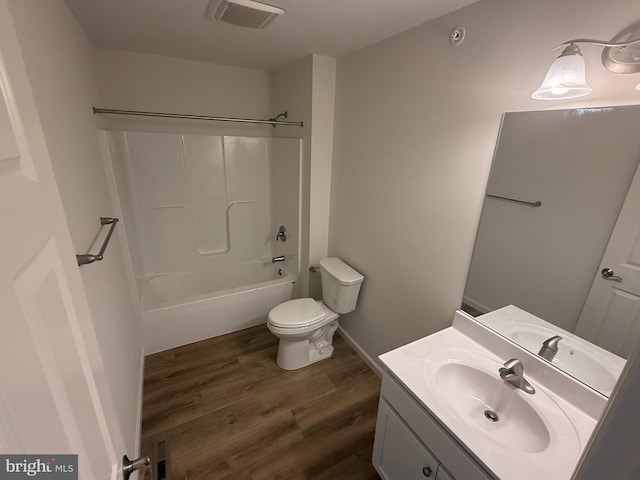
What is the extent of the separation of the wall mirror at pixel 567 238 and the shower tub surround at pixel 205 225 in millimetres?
1516

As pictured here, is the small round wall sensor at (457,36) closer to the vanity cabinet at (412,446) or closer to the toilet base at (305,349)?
the vanity cabinet at (412,446)

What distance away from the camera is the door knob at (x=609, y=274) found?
95cm

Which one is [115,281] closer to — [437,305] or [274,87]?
[437,305]

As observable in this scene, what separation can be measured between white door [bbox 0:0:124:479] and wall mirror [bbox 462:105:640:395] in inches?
52.9

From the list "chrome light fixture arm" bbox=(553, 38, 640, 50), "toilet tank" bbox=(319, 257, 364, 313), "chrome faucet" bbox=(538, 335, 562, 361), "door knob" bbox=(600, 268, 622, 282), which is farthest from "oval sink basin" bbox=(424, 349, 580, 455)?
"chrome light fixture arm" bbox=(553, 38, 640, 50)

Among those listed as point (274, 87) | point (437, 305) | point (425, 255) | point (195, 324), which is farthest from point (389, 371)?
point (274, 87)

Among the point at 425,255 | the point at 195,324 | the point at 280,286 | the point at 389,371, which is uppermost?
the point at 425,255

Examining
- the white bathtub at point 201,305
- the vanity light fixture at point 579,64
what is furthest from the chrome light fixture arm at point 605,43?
the white bathtub at point 201,305

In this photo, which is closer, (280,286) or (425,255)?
(425,255)

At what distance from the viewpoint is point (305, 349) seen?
2111 mm

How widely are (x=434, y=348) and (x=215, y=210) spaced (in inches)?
88.4

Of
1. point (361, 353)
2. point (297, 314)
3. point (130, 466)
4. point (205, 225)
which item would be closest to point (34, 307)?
point (130, 466)

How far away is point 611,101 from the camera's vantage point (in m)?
0.90

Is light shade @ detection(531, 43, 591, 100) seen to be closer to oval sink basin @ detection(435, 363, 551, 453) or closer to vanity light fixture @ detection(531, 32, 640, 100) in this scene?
vanity light fixture @ detection(531, 32, 640, 100)
